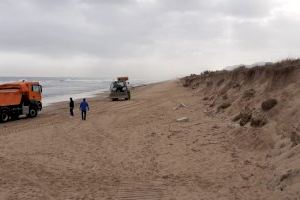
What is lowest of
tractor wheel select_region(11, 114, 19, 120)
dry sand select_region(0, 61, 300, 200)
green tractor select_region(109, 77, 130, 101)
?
tractor wheel select_region(11, 114, 19, 120)

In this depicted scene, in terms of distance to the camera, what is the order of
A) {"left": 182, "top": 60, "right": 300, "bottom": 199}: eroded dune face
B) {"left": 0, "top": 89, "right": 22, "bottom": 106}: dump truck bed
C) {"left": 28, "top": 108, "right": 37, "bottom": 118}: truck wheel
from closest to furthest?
1. {"left": 182, "top": 60, "right": 300, "bottom": 199}: eroded dune face
2. {"left": 0, "top": 89, "right": 22, "bottom": 106}: dump truck bed
3. {"left": 28, "top": 108, "right": 37, "bottom": 118}: truck wheel

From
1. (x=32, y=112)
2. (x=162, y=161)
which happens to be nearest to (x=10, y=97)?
(x=32, y=112)

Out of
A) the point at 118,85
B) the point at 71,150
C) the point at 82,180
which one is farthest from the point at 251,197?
the point at 118,85

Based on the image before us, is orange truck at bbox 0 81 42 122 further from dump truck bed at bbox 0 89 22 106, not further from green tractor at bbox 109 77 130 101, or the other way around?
green tractor at bbox 109 77 130 101

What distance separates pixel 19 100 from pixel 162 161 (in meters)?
18.9

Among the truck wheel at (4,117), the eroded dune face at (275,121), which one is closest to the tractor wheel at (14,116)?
the truck wheel at (4,117)

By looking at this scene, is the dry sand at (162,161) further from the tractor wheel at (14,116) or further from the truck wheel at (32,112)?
the truck wheel at (32,112)

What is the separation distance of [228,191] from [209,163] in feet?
9.52

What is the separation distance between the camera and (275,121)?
1543cm


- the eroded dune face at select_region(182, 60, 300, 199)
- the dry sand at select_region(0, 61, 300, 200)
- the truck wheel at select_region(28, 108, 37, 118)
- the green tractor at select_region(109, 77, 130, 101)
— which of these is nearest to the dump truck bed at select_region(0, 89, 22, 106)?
the truck wheel at select_region(28, 108, 37, 118)

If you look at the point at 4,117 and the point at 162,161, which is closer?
the point at 162,161

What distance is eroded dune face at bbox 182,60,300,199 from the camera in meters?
10.5

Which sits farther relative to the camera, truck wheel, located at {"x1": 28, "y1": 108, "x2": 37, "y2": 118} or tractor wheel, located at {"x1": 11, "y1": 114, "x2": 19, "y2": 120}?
truck wheel, located at {"x1": 28, "y1": 108, "x2": 37, "y2": 118}

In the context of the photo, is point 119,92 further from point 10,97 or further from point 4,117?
point 4,117
